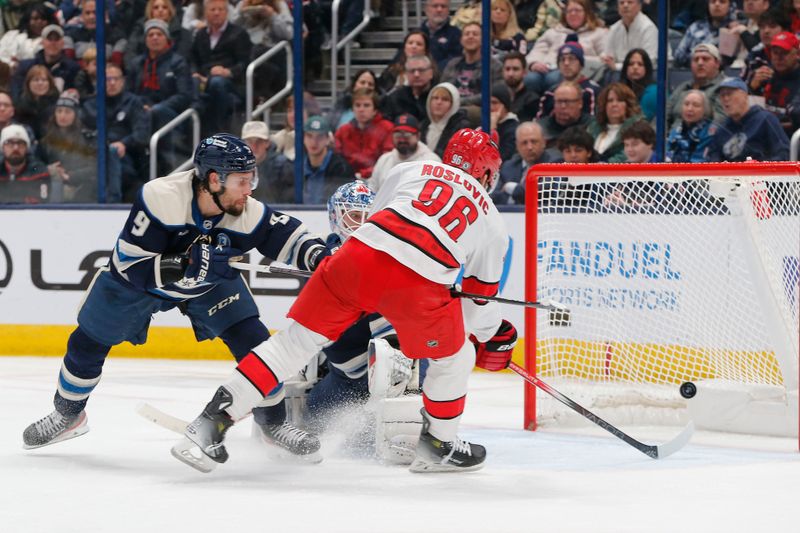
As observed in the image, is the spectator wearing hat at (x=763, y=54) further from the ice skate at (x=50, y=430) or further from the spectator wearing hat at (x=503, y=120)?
the ice skate at (x=50, y=430)

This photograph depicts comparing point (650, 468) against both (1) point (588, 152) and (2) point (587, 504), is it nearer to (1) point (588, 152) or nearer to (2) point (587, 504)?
(2) point (587, 504)

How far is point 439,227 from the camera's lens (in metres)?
3.27

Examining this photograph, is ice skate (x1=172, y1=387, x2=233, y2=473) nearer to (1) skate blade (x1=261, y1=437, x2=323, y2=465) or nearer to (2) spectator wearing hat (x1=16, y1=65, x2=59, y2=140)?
(1) skate blade (x1=261, y1=437, x2=323, y2=465)

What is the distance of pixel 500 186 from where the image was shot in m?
6.13

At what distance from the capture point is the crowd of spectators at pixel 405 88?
18.9 ft

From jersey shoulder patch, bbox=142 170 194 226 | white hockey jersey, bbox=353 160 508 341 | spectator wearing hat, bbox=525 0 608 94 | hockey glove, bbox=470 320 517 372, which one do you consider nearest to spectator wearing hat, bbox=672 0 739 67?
spectator wearing hat, bbox=525 0 608 94

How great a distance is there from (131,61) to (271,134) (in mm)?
934

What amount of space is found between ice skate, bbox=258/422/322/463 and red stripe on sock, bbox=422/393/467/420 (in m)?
0.40

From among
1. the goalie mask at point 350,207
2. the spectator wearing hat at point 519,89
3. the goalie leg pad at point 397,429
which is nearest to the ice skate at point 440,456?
the goalie leg pad at point 397,429

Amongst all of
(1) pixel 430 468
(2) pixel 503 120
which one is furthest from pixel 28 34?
(1) pixel 430 468

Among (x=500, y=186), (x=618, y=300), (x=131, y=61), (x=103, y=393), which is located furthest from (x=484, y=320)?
→ (x=131, y=61)

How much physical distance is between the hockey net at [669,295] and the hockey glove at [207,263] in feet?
4.19

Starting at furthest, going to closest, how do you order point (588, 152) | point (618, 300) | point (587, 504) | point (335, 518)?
point (588, 152)
point (618, 300)
point (587, 504)
point (335, 518)

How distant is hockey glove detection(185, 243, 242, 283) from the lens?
3.34 metres
